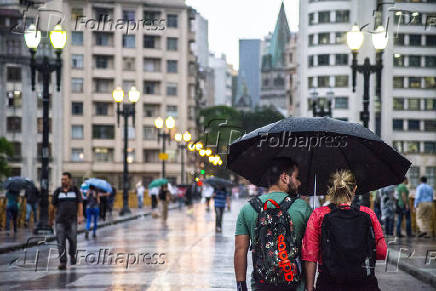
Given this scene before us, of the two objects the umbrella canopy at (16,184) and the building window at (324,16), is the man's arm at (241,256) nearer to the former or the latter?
the umbrella canopy at (16,184)

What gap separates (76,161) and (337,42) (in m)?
33.4

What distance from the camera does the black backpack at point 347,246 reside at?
6.56m

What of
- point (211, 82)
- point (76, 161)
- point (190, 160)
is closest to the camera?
point (76, 161)

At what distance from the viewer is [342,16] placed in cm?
10650

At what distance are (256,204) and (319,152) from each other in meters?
1.75

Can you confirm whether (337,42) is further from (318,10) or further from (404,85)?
(404,85)

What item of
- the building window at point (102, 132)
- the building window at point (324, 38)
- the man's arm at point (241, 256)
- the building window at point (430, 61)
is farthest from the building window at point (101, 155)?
the man's arm at point (241, 256)

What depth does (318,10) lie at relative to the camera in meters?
107

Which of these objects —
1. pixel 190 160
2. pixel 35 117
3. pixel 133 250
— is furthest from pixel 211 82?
pixel 133 250

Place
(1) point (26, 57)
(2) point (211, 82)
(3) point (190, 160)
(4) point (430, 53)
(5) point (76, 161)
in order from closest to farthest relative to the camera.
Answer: (1) point (26, 57)
(4) point (430, 53)
(5) point (76, 161)
(3) point (190, 160)
(2) point (211, 82)

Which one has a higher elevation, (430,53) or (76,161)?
(430,53)

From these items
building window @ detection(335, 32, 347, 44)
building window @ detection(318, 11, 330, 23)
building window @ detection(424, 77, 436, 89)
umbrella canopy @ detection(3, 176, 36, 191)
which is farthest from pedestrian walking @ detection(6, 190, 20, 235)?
building window @ detection(335, 32, 347, 44)

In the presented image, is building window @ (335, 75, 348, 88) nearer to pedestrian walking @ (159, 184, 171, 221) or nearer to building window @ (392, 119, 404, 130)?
building window @ (392, 119, 404, 130)

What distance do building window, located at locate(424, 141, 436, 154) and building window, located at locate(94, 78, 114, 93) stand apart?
3550 cm
